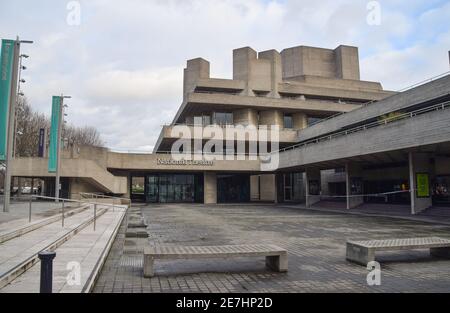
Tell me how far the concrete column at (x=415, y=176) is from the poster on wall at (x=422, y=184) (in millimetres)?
136

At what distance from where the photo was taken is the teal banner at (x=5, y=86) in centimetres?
1548

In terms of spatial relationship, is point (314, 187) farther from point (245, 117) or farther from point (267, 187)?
point (245, 117)

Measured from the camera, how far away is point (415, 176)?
23578mm

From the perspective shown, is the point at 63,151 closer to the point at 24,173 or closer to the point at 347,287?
the point at 24,173

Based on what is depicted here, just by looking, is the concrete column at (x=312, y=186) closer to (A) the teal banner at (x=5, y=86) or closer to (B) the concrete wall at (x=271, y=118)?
(B) the concrete wall at (x=271, y=118)

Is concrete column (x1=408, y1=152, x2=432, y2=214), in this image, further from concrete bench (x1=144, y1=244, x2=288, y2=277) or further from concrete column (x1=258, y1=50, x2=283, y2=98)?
concrete column (x1=258, y1=50, x2=283, y2=98)

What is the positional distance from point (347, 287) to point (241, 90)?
5120 centimetres

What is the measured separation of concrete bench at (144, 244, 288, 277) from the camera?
6.59 meters

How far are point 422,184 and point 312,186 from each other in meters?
14.2

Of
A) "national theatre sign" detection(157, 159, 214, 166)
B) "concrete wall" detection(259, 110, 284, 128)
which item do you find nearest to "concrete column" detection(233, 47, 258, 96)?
"concrete wall" detection(259, 110, 284, 128)

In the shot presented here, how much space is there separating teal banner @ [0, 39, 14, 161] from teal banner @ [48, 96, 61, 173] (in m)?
9.61

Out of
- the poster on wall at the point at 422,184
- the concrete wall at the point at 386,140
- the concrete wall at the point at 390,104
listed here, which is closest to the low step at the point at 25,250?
the concrete wall at the point at 386,140

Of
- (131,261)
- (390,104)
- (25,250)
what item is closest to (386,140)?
(390,104)
